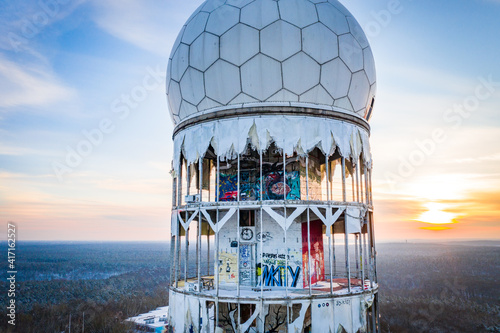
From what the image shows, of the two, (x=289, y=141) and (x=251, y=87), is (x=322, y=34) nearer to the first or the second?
(x=251, y=87)

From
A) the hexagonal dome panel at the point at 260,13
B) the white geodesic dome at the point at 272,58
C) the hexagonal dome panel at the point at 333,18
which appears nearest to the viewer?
the white geodesic dome at the point at 272,58

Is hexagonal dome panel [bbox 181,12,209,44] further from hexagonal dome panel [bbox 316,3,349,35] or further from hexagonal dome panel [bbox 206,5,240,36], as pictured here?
hexagonal dome panel [bbox 316,3,349,35]

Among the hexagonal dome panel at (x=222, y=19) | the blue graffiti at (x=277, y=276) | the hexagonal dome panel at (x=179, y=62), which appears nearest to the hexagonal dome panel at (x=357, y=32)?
the hexagonal dome panel at (x=222, y=19)

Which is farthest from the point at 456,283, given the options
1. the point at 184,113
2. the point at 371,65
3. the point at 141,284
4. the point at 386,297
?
the point at 184,113

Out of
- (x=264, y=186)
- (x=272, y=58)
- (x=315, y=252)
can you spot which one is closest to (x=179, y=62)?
(x=272, y=58)

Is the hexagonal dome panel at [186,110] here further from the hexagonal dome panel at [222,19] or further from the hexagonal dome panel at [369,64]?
the hexagonal dome panel at [369,64]

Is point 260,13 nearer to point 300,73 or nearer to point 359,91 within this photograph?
point 300,73

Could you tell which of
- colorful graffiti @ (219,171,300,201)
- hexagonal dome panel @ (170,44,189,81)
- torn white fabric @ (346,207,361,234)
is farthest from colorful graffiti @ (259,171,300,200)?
hexagonal dome panel @ (170,44,189,81)
